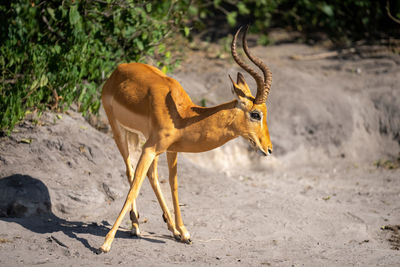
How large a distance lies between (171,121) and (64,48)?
276 centimetres

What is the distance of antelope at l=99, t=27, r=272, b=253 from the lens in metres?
5.02

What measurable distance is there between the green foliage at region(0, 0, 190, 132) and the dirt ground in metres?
0.35

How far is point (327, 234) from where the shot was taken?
643cm

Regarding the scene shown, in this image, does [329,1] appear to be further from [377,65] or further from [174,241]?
[174,241]

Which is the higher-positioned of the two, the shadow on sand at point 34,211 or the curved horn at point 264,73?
the curved horn at point 264,73

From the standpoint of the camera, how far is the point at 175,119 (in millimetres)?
5219

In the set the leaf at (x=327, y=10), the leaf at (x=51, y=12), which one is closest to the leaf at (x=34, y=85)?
the leaf at (x=51, y=12)

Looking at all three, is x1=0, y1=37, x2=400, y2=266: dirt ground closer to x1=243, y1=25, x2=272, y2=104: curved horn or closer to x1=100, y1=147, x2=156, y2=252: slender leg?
x1=100, y1=147, x2=156, y2=252: slender leg

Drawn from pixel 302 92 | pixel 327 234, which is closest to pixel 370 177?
pixel 302 92

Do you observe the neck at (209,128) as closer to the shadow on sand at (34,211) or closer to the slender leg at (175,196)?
the slender leg at (175,196)

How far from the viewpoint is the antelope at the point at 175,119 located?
5.02 metres

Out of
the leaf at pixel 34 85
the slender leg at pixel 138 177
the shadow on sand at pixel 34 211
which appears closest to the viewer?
the slender leg at pixel 138 177

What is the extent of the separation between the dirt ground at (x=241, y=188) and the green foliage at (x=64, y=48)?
0.35 m

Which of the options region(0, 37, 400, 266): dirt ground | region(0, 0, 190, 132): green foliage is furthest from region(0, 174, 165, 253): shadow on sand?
region(0, 0, 190, 132): green foliage
